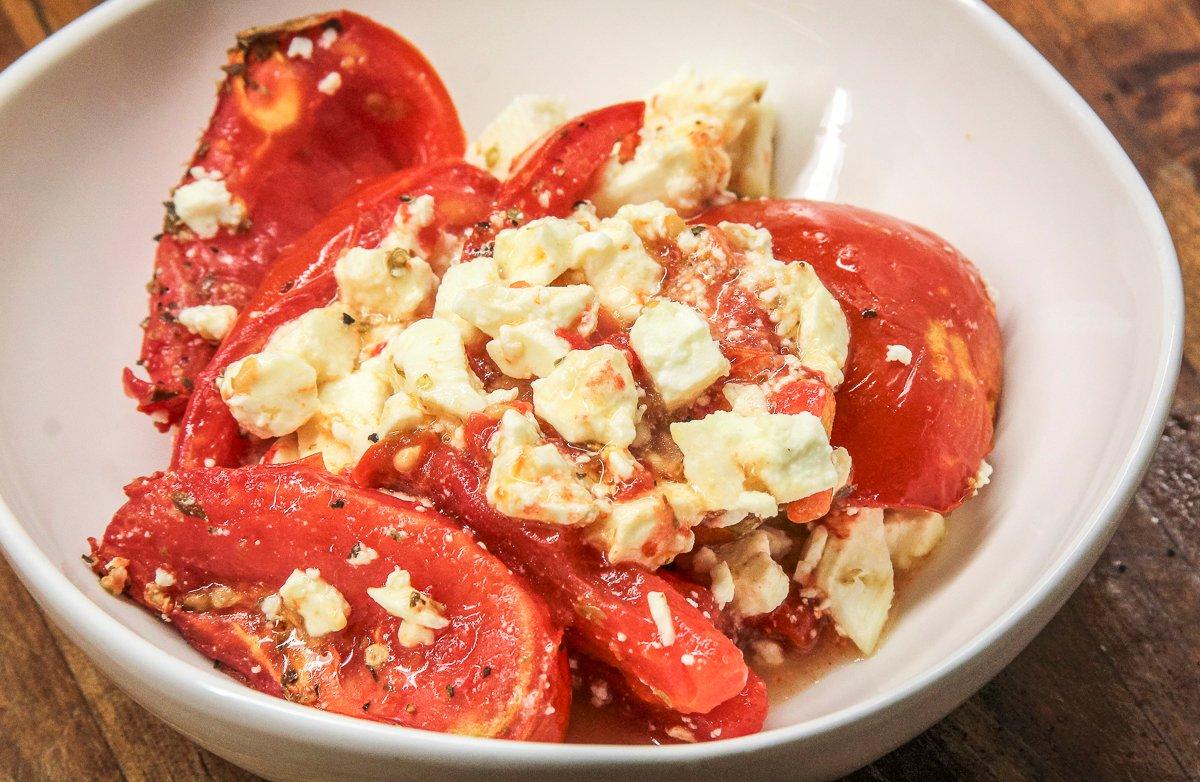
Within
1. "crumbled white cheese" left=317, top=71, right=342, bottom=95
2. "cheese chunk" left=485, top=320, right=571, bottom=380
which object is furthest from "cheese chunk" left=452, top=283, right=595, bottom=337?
"crumbled white cheese" left=317, top=71, right=342, bottom=95

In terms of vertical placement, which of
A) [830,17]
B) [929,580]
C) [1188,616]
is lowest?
[1188,616]

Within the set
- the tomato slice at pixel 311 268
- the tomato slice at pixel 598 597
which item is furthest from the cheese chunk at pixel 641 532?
the tomato slice at pixel 311 268

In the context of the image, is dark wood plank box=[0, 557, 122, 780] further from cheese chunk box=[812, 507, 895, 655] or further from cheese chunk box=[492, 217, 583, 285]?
cheese chunk box=[812, 507, 895, 655]

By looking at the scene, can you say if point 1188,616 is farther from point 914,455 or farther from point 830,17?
point 830,17

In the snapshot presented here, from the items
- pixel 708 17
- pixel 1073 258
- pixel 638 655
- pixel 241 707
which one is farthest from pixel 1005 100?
pixel 241 707

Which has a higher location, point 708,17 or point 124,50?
point 124,50

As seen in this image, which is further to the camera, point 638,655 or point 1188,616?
point 1188,616

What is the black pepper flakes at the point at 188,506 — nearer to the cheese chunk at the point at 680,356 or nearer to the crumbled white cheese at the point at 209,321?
the crumbled white cheese at the point at 209,321
